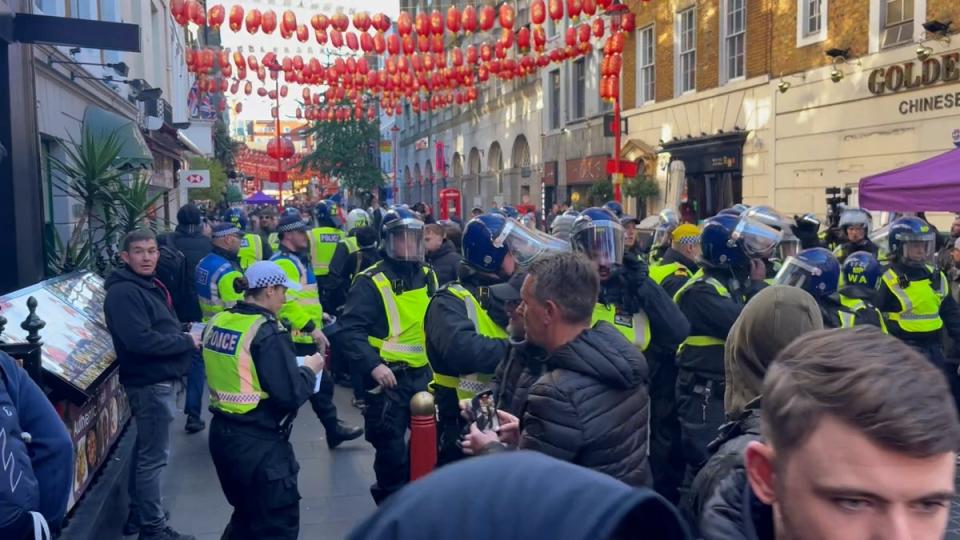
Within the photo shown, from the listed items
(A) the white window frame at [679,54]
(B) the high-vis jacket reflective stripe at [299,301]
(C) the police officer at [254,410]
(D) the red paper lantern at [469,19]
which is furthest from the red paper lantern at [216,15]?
(C) the police officer at [254,410]

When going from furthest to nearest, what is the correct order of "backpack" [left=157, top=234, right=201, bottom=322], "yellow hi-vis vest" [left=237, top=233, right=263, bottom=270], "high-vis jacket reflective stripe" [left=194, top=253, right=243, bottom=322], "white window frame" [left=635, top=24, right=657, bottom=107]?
"white window frame" [left=635, top=24, right=657, bottom=107] < "yellow hi-vis vest" [left=237, top=233, right=263, bottom=270] < "backpack" [left=157, top=234, right=201, bottom=322] < "high-vis jacket reflective stripe" [left=194, top=253, right=243, bottom=322]

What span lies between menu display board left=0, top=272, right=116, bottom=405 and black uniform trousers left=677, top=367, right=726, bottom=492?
3263mm

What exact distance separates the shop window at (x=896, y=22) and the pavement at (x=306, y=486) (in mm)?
10751

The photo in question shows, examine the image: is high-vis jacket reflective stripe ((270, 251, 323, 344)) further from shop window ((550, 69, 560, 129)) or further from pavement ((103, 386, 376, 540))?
shop window ((550, 69, 560, 129))

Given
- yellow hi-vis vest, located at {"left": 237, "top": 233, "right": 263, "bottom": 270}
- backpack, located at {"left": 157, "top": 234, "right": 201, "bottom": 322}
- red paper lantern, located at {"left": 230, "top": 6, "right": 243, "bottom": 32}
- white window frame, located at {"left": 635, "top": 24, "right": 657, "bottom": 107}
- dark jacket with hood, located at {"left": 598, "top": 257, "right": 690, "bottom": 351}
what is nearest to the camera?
dark jacket with hood, located at {"left": 598, "top": 257, "right": 690, "bottom": 351}

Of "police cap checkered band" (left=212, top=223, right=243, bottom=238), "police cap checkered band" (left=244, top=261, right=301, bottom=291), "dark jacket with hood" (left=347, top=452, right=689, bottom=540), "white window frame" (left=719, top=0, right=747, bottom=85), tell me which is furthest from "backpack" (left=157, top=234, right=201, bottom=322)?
"white window frame" (left=719, top=0, right=747, bottom=85)

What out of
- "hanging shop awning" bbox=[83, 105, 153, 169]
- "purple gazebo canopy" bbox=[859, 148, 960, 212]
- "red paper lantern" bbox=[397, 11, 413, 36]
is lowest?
"purple gazebo canopy" bbox=[859, 148, 960, 212]

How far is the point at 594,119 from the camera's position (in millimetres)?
26188

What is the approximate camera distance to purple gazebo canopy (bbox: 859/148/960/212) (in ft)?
26.7

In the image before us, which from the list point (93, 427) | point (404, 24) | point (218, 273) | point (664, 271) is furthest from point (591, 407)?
point (404, 24)

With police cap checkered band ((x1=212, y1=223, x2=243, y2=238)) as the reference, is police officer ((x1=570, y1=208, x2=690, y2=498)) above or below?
below

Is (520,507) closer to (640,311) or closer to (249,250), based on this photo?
(640,311)

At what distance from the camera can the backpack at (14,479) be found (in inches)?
107

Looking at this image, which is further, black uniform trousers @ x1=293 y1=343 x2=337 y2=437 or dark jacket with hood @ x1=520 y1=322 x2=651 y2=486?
black uniform trousers @ x1=293 y1=343 x2=337 y2=437
